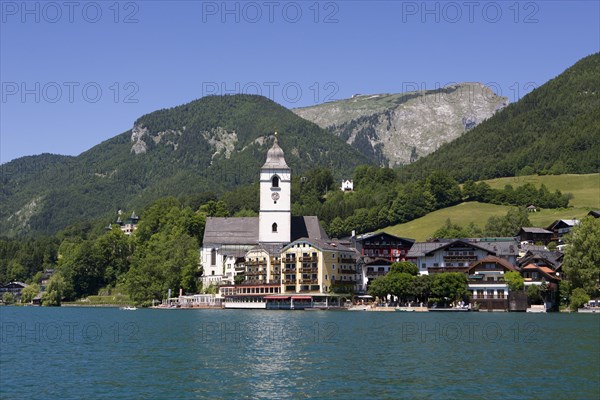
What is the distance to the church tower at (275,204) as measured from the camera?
14875 centimetres

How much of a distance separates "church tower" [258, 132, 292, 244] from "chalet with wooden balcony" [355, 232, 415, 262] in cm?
1643

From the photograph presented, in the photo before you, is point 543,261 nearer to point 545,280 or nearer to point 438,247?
point 545,280

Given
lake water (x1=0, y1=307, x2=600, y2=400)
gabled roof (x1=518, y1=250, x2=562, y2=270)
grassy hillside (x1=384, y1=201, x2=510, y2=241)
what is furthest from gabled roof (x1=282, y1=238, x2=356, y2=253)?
lake water (x1=0, y1=307, x2=600, y2=400)

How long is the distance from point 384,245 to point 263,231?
23176mm

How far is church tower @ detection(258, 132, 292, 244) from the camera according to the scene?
488 ft

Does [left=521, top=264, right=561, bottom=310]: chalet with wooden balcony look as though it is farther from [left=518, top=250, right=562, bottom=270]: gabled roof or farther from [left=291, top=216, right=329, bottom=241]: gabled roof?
[left=291, top=216, right=329, bottom=241]: gabled roof

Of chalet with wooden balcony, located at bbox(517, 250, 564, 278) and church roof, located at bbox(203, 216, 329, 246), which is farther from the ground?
church roof, located at bbox(203, 216, 329, 246)

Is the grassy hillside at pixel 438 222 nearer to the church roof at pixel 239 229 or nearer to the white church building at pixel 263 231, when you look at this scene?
the church roof at pixel 239 229

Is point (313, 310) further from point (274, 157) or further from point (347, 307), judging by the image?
point (274, 157)

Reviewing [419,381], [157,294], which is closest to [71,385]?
[419,381]

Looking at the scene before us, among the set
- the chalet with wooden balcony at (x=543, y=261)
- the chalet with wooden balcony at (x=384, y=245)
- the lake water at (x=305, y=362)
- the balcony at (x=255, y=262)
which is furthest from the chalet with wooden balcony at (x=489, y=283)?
the lake water at (x=305, y=362)

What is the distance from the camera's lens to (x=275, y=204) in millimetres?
149125

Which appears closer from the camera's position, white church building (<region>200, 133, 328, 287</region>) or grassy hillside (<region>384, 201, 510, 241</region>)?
white church building (<region>200, 133, 328, 287</region>)

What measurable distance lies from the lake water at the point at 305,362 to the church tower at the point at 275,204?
217ft
